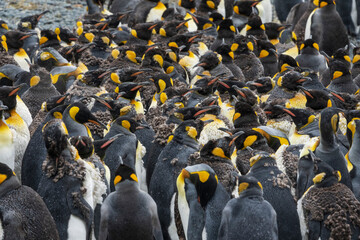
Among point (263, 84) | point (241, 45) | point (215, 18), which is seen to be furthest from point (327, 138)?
point (215, 18)

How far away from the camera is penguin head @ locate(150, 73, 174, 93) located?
641 cm

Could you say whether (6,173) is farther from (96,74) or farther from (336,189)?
(96,74)

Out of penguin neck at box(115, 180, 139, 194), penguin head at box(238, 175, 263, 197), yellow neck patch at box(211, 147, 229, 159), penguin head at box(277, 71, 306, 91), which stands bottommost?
penguin head at box(277, 71, 306, 91)

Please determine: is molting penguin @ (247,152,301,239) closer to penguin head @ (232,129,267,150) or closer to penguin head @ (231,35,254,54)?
penguin head @ (232,129,267,150)

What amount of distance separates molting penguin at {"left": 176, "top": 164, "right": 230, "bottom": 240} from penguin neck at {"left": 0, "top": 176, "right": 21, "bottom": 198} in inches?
41.8

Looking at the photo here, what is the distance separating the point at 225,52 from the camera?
288 inches

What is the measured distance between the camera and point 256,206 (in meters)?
3.74

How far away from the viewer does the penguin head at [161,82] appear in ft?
21.0

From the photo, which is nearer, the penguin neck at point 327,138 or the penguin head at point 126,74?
the penguin neck at point 327,138

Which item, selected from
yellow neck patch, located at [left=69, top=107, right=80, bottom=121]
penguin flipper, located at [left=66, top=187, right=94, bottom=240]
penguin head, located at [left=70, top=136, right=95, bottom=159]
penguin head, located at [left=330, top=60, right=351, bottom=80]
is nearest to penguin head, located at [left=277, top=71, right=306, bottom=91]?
penguin head, located at [left=330, top=60, right=351, bottom=80]

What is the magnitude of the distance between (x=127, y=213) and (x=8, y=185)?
686mm

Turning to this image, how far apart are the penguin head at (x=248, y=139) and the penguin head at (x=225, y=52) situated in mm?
2571

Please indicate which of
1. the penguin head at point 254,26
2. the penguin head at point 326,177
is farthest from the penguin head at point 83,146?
the penguin head at point 254,26

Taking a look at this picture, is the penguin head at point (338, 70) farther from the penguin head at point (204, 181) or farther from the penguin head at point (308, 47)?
the penguin head at point (204, 181)
